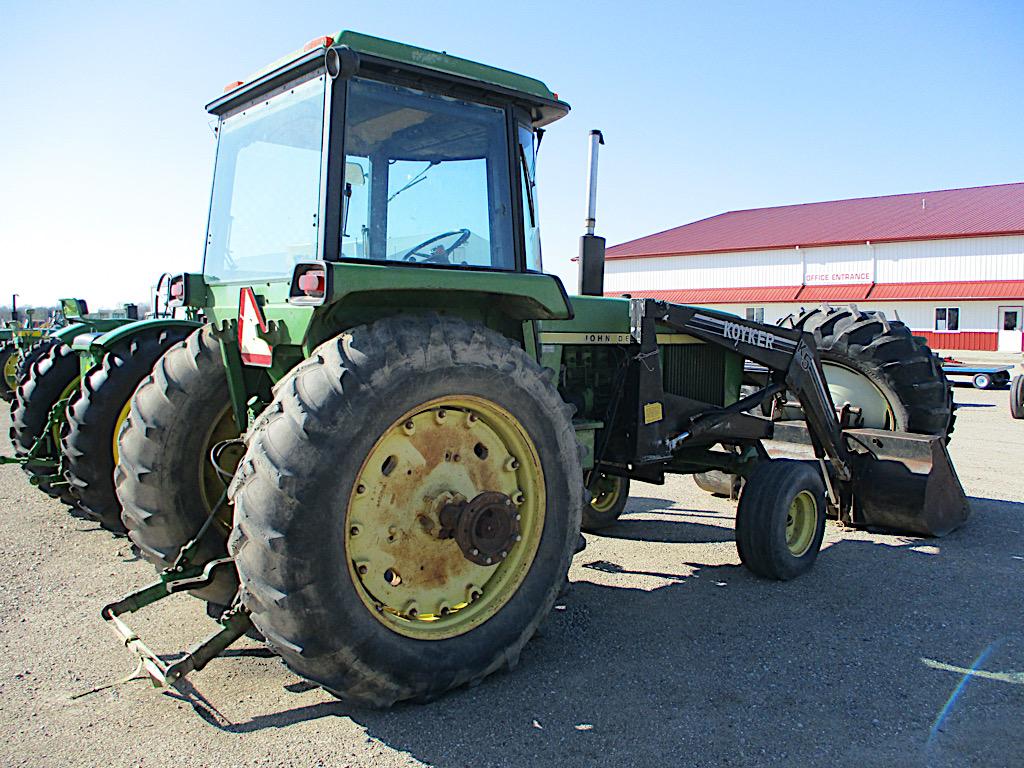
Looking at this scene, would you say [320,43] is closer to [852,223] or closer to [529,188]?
[529,188]

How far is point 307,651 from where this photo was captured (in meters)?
2.85

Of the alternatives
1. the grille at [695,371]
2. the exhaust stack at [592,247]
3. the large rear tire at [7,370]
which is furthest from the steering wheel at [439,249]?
the large rear tire at [7,370]

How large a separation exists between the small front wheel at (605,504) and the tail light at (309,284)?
3.52 meters

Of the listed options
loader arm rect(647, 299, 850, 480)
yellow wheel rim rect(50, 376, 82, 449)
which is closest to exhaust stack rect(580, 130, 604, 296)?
loader arm rect(647, 299, 850, 480)

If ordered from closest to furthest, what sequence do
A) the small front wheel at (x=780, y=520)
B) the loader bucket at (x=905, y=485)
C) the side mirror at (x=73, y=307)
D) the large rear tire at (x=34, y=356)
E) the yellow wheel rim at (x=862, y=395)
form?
the small front wheel at (x=780, y=520)
the loader bucket at (x=905, y=485)
the yellow wheel rim at (x=862, y=395)
the large rear tire at (x=34, y=356)
the side mirror at (x=73, y=307)

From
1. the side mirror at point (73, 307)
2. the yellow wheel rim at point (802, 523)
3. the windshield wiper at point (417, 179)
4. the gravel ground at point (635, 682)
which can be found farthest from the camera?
the side mirror at point (73, 307)

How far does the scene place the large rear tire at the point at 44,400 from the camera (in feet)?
21.9

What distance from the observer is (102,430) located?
517 centimetres

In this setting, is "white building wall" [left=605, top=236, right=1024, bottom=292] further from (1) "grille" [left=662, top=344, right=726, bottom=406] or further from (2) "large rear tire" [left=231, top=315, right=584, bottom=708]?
(2) "large rear tire" [left=231, top=315, right=584, bottom=708]

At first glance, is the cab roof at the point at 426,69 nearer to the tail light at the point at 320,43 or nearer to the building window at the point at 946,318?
the tail light at the point at 320,43

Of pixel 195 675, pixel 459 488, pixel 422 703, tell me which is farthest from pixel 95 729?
pixel 459 488

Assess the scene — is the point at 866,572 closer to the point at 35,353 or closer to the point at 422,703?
the point at 422,703

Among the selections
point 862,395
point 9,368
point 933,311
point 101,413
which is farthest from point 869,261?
point 101,413

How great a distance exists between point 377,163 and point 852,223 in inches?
1571
